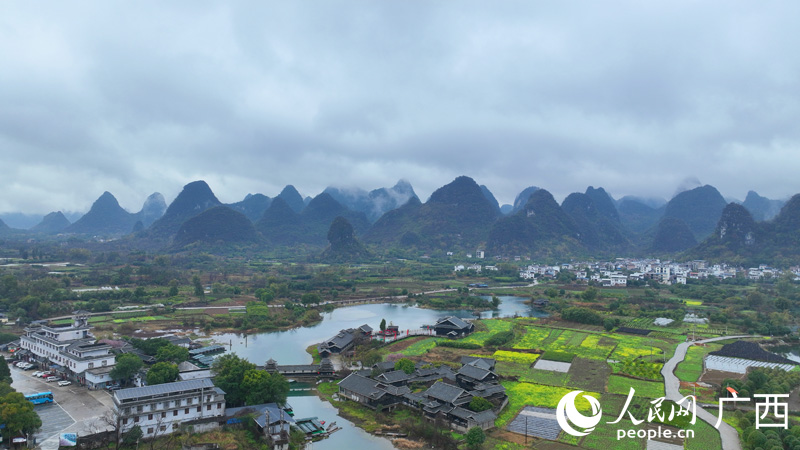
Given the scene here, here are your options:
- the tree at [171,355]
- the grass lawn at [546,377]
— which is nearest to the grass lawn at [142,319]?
the tree at [171,355]

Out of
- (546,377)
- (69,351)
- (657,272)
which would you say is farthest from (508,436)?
(657,272)

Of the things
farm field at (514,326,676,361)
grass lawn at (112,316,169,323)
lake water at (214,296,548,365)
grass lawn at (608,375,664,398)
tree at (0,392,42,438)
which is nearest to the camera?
tree at (0,392,42,438)

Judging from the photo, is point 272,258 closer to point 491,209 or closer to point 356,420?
point 491,209

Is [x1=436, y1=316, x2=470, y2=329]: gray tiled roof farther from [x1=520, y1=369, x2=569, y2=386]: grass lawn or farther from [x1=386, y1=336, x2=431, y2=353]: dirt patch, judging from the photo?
[x1=520, y1=369, x2=569, y2=386]: grass lawn

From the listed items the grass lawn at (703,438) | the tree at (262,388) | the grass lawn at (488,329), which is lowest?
the grass lawn at (488,329)

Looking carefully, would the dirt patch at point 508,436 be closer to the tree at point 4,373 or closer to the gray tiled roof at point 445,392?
the gray tiled roof at point 445,392

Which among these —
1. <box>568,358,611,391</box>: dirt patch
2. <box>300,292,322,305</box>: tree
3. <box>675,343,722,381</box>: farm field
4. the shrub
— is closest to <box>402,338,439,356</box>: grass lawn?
<box>568,358,611,391</box>: dirt patch
